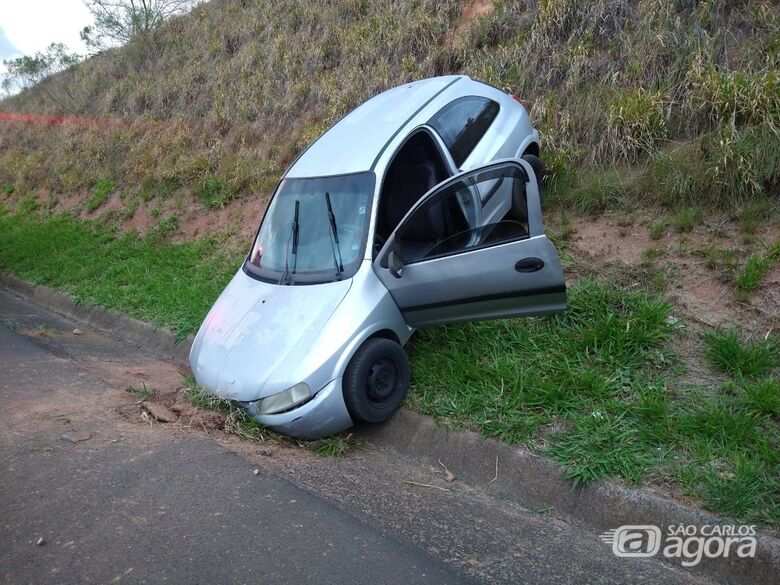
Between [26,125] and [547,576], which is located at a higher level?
[26,125]

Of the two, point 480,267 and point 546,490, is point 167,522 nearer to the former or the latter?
point 546,490

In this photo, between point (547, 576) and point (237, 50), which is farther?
point (237, 50)

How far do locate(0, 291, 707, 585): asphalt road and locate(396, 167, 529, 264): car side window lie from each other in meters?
1.59

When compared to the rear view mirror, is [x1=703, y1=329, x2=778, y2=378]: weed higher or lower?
lower

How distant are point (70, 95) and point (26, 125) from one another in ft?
6.62

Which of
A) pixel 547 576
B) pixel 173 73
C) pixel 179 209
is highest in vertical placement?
pixel 173 73

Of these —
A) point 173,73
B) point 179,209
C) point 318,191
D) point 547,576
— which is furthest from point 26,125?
point 547,576

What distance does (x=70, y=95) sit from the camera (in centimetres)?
1920

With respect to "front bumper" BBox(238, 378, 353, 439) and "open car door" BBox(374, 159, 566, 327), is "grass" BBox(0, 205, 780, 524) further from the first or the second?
"open car door" BBox(374, 159, 566, 327)

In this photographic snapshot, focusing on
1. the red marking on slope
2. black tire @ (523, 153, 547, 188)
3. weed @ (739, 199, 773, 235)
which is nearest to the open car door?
Answer: black tire @ (523, 153, 547, 188)

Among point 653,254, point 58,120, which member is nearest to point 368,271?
point 653,254

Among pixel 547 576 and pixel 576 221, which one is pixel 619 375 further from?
pixel 576 221

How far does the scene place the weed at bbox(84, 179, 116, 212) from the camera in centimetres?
1379

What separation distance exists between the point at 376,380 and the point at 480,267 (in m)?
1.09
